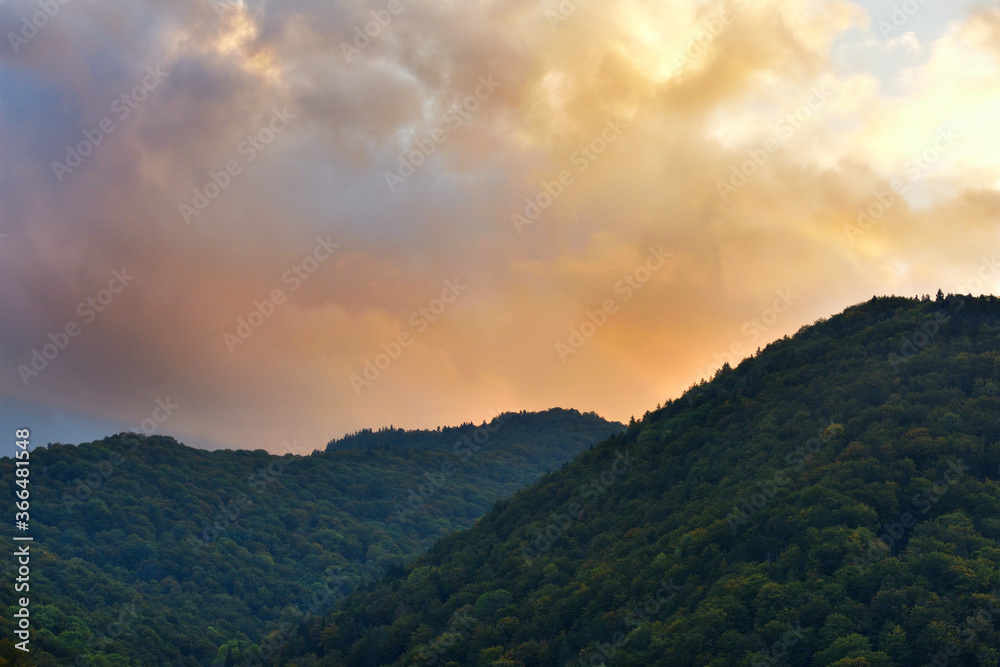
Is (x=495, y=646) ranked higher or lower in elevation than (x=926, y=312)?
lower

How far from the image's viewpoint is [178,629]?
194 m

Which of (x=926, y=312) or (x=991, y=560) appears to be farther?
(x=926, y=312)

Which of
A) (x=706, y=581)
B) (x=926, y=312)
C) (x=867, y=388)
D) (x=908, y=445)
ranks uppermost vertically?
(x=926, y=312)

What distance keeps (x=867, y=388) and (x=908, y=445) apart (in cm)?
1805

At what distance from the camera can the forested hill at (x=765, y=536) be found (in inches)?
3487

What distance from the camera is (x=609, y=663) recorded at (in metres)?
102

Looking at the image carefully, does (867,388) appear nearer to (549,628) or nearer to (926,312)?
(926,312)

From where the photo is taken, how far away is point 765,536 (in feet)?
346

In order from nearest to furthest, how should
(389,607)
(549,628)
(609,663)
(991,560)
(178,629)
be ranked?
(991,560)
(609,663)
(549,628)
(389,607)
(178,629)

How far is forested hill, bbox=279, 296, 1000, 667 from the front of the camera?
88.6 metres

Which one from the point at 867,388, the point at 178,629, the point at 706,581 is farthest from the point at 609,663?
the point at 178,629

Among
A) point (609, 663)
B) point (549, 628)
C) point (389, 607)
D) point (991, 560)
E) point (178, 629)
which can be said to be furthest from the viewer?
point (178, 629)

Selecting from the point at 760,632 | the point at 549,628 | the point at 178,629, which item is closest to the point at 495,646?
the point at 549,628

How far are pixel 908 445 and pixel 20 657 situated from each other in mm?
129896
